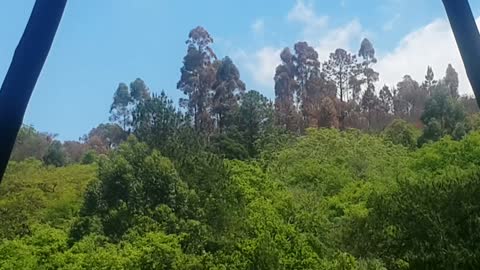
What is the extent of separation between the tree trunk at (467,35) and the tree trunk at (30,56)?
42.2 inches

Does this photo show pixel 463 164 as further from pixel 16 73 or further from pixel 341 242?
pixel 16 73

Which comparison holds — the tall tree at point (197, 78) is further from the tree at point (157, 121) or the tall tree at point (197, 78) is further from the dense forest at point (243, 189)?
the tree at point (157, 121)

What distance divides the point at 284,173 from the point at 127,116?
1640 cm

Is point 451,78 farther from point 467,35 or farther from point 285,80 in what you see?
point 467,35

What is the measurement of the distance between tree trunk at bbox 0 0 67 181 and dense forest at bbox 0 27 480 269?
59.6ft

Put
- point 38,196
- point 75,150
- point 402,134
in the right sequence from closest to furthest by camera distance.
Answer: point 38,196 → point 402,134 → point 75,150

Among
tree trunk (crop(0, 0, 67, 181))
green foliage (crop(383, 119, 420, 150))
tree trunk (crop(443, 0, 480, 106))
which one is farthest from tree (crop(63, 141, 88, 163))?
tree trunk (crop(443, 0, 480, 106))

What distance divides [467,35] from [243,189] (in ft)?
83.6

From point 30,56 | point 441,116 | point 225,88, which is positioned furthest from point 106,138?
point 30,56

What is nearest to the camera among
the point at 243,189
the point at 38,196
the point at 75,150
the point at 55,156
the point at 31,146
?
the point at 243,189

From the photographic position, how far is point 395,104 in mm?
49938

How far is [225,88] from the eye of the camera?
4562 centimetres

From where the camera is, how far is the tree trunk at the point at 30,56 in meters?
1.84

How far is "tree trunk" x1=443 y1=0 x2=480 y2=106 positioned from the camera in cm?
189
